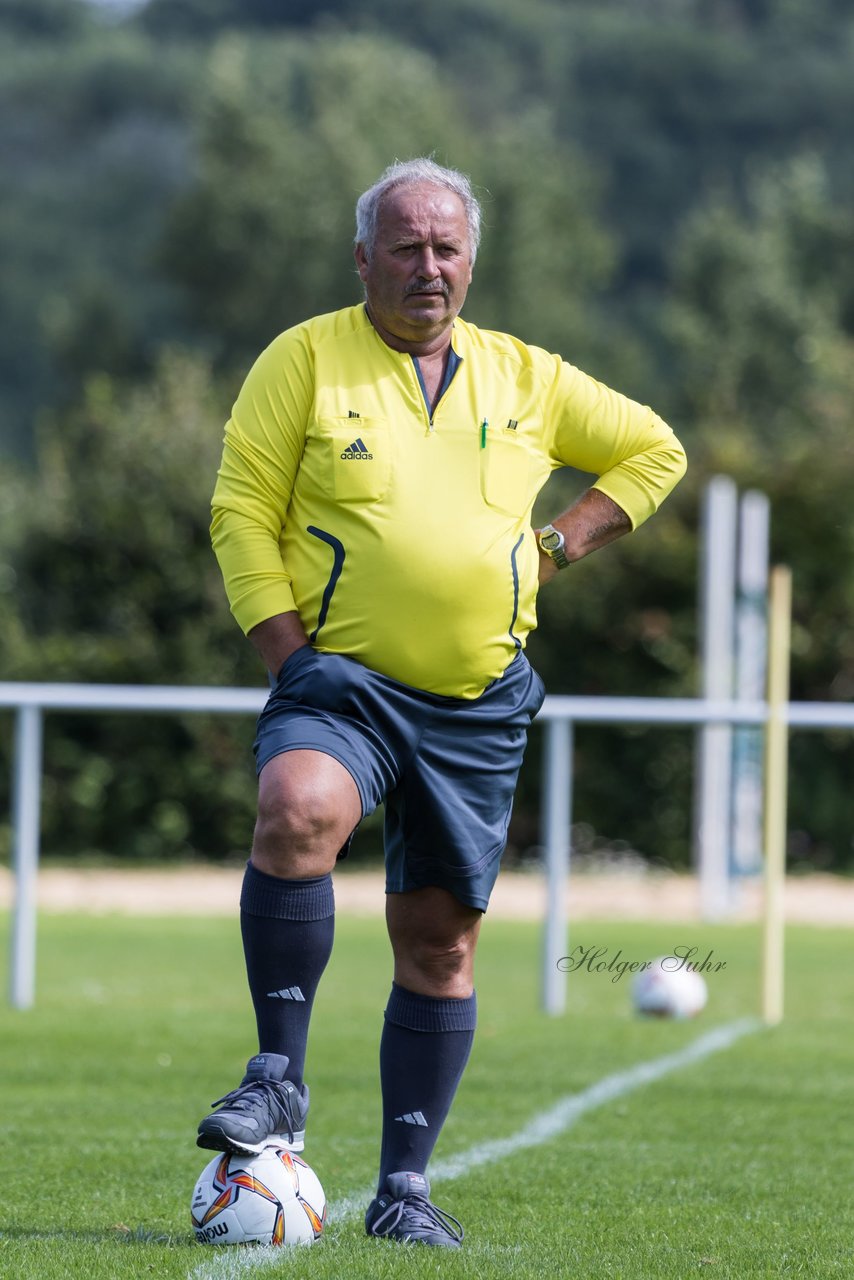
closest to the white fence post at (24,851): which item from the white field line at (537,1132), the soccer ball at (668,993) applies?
the soccer ball at (668,993)

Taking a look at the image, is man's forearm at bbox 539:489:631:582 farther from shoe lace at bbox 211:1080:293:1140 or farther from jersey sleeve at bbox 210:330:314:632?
shoe lace at bbox 211:1080:293:1140

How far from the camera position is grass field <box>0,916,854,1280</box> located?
12.4ft

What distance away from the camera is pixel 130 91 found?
95250mm

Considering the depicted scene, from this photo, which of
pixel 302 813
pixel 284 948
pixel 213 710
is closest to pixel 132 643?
pixel 213 710

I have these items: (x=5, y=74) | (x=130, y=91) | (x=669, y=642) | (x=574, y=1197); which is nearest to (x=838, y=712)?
(x=574, y=1197)

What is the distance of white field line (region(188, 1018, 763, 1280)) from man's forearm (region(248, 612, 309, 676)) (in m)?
1.15

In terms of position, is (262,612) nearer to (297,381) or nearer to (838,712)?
(297,381)

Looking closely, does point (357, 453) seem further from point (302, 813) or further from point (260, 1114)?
Result: point (260, 1114)

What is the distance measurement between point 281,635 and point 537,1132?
7.44 ft

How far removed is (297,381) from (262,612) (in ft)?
1.59

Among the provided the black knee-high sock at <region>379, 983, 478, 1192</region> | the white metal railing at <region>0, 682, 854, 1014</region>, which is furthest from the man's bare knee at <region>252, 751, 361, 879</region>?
the white metal railing at <region>0, 682, 854, 1014</region>

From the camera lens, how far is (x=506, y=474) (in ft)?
13.4

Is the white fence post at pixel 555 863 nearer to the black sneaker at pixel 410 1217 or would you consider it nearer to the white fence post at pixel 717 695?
the black sneaker at pixel 410 1217

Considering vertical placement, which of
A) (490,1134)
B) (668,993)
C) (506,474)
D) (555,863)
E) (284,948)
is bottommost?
(668,993)
